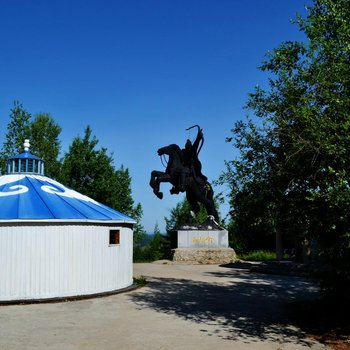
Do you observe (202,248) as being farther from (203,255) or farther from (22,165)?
(22,165)

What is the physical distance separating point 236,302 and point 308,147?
685cm

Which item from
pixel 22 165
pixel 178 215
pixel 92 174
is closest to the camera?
pixel 22 165

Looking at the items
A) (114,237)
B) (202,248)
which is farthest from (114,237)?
(202,248)

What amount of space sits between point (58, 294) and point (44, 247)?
1.49 m

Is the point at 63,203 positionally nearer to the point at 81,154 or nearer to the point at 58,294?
the point at 58,294

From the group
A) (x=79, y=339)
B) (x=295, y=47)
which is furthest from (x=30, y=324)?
(x=295, y=47)

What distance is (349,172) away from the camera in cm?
797

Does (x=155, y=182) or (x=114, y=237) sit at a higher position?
(x=155, y=182)

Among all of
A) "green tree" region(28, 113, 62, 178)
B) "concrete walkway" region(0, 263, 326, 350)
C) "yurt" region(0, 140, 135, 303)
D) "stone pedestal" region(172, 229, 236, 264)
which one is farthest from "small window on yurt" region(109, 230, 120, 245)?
"green tree" region(28, 113, 62, 178)

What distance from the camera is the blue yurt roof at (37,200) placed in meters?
13.4

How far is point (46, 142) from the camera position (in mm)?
33938

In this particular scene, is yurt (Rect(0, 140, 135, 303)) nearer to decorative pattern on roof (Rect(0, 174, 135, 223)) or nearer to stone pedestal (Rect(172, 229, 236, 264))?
decorative pattern on roof (Rect(0, 174, 135, 223))

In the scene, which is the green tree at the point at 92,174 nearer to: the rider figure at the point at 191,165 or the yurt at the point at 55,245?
the rider figure at the point at 191,165

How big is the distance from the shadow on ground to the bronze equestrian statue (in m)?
7.40
